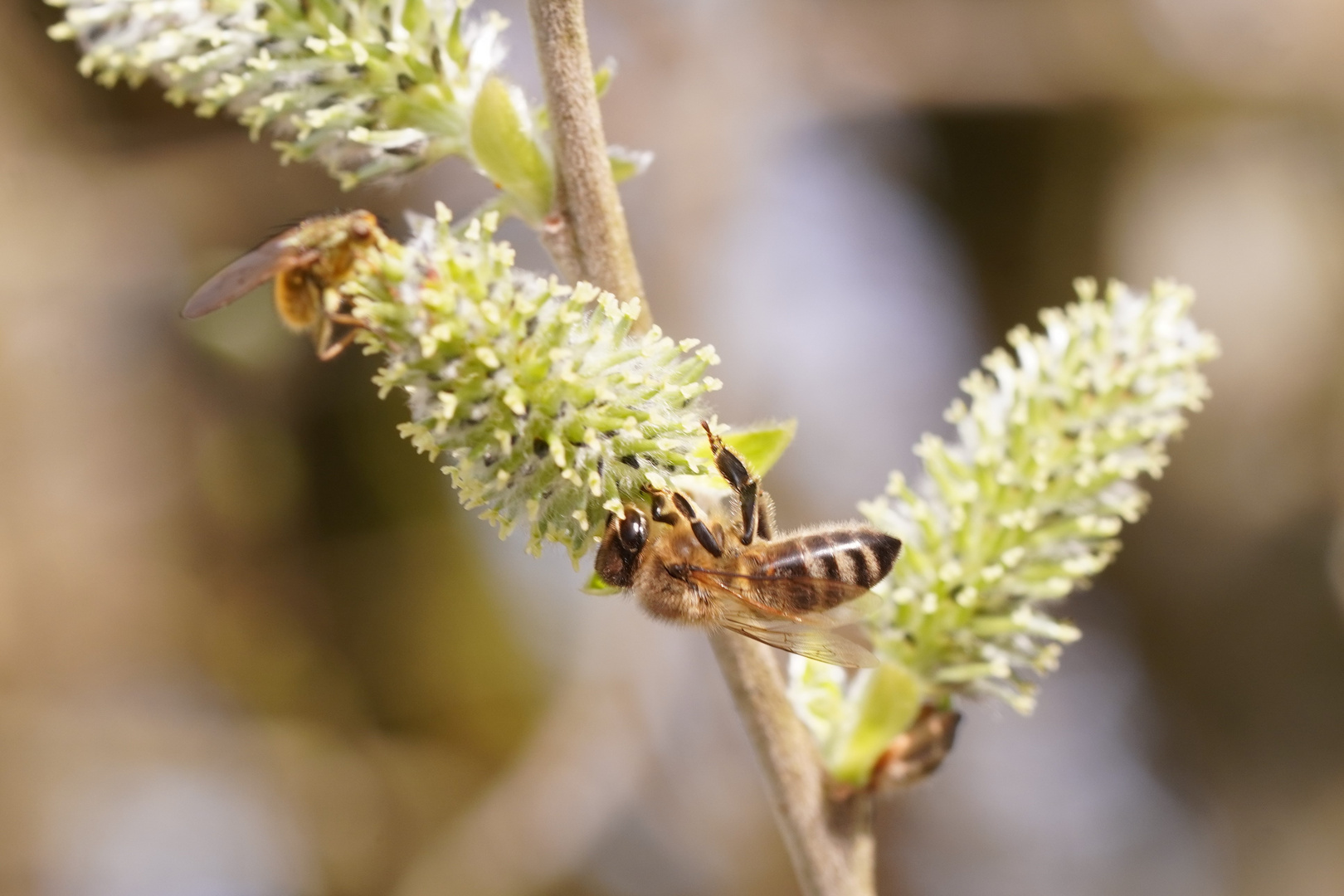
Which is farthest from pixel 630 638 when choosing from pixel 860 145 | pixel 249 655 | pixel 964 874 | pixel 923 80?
pixel 923 80

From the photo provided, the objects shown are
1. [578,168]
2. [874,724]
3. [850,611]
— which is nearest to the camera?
[578,168]

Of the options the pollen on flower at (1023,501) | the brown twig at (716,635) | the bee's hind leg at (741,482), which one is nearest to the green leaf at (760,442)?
the bee's hind leg at (741,482)

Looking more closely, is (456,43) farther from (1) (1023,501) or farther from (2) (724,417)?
(2) (724,417)

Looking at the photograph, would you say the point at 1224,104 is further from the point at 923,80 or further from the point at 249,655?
the point at 249,655

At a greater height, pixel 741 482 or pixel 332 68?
pixel 332 68

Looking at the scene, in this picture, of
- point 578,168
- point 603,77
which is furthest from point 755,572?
point 603,77

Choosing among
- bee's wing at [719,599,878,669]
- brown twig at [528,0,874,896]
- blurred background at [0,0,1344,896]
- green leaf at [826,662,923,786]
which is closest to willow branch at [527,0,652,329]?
brown twig at [528,0,874,896]
